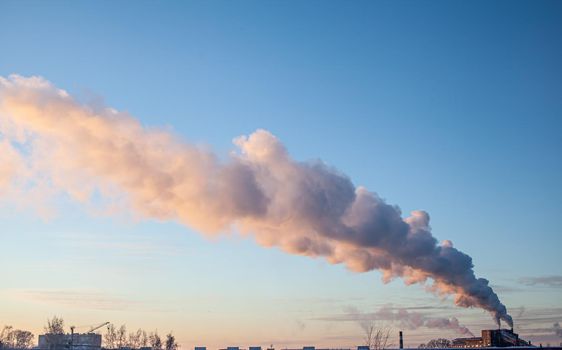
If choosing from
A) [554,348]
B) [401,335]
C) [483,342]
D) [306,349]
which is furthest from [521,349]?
[306,349]

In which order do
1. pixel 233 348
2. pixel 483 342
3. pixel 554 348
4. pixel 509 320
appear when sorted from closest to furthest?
pixel 554 348 < pixel 509 320 < pixel 483 342 < pixel 233 348

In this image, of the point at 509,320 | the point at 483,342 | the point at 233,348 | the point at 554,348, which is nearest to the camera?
the point at 554,348

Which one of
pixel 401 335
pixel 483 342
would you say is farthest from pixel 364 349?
pixel 483 342

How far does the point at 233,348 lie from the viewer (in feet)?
612

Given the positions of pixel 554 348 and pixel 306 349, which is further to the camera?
pixel 306 349

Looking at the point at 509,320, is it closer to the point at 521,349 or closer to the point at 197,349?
the point at 521,349

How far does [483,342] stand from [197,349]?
281 feet

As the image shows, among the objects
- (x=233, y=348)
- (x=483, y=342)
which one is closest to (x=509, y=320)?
(x=483, y=342)

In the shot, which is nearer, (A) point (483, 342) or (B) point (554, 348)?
(B) point (554, 348)

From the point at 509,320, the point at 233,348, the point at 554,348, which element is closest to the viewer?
the point at 554,348

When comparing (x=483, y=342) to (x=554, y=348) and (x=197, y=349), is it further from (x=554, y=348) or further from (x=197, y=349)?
(x=197, y=349)

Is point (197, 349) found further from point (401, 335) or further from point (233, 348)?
point (401, 335)

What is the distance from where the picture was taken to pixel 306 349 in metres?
176

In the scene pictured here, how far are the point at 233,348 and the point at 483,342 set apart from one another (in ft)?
239
